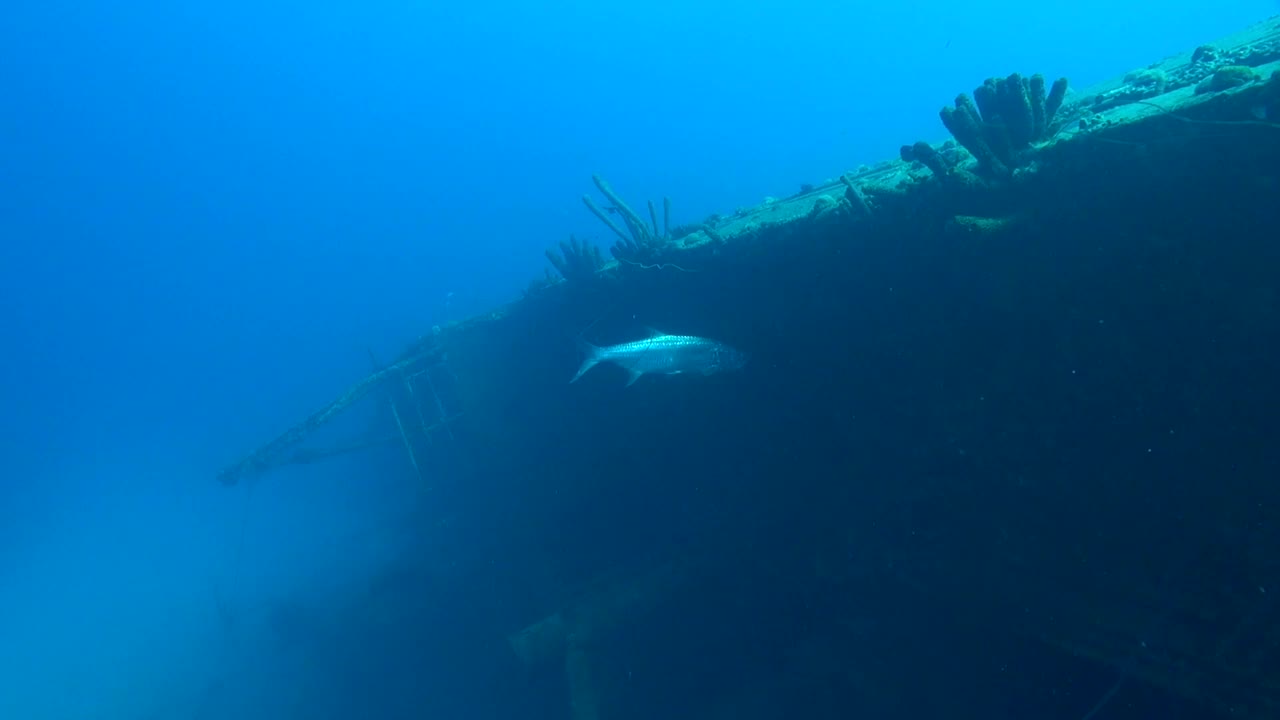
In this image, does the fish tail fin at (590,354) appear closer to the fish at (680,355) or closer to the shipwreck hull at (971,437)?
the fish at (680,355)

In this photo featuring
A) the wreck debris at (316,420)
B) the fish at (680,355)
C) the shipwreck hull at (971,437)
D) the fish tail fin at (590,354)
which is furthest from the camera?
the wreck debris at (316,420)

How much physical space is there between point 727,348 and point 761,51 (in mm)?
211201

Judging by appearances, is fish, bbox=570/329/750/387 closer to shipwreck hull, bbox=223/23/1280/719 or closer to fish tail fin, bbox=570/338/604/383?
fish tail fin, bbox=570/338/604/383

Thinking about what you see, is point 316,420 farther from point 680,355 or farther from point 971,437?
point 971,437

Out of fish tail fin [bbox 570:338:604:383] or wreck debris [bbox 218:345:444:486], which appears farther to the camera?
wreck debris [bbox 218:345:444:486]

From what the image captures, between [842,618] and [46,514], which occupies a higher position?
[842,618]

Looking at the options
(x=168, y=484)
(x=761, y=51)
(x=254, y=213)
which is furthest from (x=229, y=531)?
(x=761, y=51)

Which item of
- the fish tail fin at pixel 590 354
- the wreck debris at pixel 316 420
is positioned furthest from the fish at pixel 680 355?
the wreck debris at pixel 316 420

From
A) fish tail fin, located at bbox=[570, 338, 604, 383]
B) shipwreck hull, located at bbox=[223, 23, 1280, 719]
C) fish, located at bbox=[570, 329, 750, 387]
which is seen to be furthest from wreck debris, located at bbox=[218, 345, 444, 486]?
fish, located at bbox=[570, 329, 750, 387]

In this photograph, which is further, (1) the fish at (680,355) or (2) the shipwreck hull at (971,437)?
(1) the fish at (680,355)

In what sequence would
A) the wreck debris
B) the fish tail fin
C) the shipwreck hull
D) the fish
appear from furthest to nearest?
the wreck debris → the fish tail fin → the fish → the shipwreck hull

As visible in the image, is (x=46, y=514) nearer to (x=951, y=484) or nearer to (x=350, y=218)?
(x=951, y=484)

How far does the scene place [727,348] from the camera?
5754 millimetres

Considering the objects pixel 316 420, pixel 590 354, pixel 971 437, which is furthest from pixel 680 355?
pixel 316 420
